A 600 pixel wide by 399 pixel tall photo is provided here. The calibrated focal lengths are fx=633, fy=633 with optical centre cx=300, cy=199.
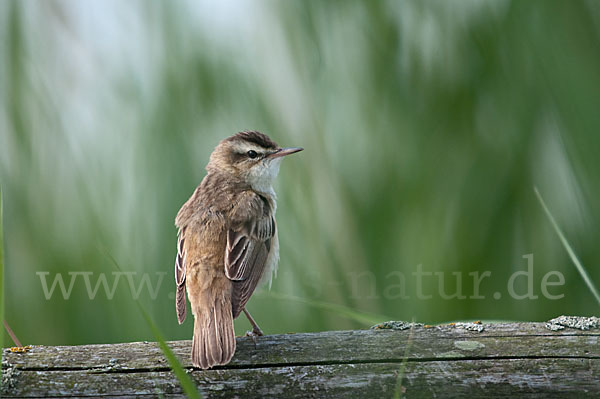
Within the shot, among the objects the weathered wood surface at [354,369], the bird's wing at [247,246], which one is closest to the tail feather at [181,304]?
the bird's wing at [247,246]

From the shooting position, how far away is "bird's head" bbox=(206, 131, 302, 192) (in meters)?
4.25

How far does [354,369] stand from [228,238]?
4.85 feet

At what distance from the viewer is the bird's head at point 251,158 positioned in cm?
425

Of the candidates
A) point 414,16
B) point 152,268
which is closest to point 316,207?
point 152,268

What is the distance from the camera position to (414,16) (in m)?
4.12

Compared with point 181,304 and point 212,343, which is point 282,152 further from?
point 212,343

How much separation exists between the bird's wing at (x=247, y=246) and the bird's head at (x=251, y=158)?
0.36 meters

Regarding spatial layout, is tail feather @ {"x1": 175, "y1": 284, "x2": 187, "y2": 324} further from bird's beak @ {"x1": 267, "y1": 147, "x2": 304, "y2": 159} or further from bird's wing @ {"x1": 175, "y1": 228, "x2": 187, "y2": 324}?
bird's beak @ {"x1": 267, "y1": 147, "x2": 304, "y2": 159}

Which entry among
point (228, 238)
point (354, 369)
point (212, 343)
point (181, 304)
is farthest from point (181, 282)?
point (354, 369)

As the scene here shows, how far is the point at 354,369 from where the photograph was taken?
7.18ft

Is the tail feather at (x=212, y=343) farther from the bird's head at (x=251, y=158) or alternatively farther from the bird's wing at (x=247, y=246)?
the bird's head at (x=251, y=158)

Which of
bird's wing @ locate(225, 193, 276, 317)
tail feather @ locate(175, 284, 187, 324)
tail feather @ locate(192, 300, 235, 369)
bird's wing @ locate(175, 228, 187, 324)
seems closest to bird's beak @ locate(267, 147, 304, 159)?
bird's wing @ locate(225, 193, 276, 317)

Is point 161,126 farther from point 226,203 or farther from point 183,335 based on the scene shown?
point 183,335

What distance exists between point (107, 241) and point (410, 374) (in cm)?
266
